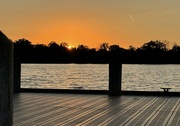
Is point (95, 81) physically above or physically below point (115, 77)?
below

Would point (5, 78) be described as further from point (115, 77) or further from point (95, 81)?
point (95, 81)

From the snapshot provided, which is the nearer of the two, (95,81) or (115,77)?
(115,77)

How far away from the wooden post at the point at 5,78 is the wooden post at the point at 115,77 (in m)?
9.83

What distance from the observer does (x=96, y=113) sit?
8.59 m

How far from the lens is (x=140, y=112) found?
8.80 m

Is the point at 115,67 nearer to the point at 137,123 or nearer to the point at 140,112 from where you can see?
the point at 140,112

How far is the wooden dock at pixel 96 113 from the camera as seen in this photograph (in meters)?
7.30

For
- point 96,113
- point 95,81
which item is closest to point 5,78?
point 96,113

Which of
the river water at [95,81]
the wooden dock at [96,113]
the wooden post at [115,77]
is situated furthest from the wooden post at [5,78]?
the river water at [95,81]

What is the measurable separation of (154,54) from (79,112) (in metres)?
71.6

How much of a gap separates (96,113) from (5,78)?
18.8 ft

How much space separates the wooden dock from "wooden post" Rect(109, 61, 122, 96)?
170cm

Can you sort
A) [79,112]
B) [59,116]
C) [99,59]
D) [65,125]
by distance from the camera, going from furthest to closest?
1. [99,59]
2. [79,112]
3. [59,116]
4. [65,125]

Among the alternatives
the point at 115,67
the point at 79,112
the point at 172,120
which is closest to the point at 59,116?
the point at 79,112
